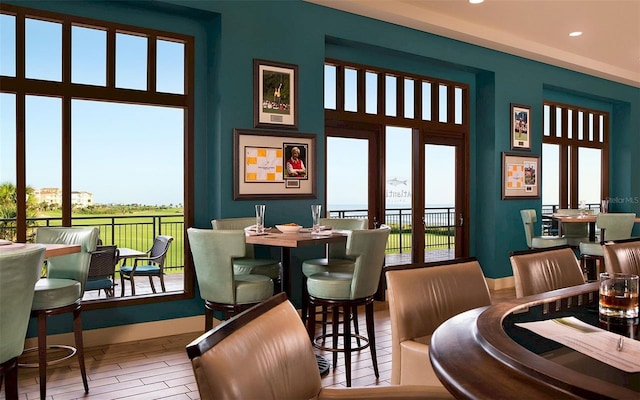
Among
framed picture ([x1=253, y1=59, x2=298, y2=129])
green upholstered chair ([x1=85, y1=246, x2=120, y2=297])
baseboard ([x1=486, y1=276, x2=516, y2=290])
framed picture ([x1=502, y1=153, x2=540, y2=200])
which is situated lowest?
baseboard ([x1=486, y1=276, x2=516, y2=290])

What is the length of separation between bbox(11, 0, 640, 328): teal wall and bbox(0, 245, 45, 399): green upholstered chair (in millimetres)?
1857

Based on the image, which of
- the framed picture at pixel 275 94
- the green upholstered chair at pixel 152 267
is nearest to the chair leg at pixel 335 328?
the framed picture at pixel 275 94

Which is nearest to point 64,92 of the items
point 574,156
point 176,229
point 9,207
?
point 9,207

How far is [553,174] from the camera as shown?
8.36 metres

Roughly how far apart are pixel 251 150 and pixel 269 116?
1.21 ft

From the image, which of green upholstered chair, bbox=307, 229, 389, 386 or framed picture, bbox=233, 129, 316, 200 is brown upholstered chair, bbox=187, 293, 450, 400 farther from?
framed picture, bbox=233, 129, 316, 200

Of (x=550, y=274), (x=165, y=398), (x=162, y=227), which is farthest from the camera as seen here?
(x=162, y=227)

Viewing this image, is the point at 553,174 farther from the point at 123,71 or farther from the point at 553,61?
the point at 123,71

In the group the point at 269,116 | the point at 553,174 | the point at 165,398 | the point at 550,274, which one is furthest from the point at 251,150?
the point at 553,174

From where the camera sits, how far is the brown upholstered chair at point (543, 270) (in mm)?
2281

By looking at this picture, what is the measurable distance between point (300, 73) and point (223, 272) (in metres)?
2.34

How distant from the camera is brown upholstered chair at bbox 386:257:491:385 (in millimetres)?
1995

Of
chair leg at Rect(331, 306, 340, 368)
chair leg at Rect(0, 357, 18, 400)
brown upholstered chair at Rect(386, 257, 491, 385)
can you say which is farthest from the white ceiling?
chair leg at Rect(0, 357, 18, 400)

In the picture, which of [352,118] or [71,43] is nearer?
[71,43]
